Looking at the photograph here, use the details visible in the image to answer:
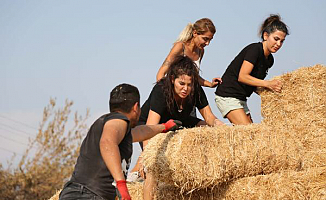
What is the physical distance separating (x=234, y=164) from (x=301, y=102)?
1.70 m

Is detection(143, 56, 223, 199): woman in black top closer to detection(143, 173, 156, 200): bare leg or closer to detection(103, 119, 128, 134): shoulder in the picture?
detection(143, 173, 156, 200): bare leg

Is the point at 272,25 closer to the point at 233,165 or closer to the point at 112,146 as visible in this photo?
the point at 233,165

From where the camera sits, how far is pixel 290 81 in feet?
19.1

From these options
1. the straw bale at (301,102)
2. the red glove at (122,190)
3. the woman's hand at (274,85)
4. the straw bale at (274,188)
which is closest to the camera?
the red glove at (122,190)

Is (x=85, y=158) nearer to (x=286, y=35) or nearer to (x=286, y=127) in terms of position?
(x=286, y=127)

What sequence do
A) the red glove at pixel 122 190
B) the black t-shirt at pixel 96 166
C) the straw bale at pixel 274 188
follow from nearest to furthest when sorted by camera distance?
the red glove at pixel 122 190 → the black t-shirt at pixel 96 166 → the straw bale at pixel 274 188

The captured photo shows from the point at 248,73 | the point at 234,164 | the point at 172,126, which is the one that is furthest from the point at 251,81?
the point at 172,126

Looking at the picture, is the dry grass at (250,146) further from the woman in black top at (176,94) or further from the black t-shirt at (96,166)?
the woman in black top at (176,94)

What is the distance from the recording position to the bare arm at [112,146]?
3.48 metres

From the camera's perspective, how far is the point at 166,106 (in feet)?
18.1

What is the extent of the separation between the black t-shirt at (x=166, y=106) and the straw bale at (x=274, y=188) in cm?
108

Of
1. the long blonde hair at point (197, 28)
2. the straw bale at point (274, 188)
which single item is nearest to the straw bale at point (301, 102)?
the long blonde hair at point (197, 28)

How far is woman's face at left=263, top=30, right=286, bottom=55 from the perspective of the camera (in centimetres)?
604

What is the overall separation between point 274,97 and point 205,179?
197 centimetres
